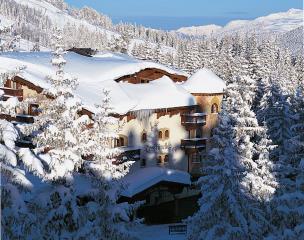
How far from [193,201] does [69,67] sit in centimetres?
1573

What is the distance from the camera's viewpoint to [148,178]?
1511 inches

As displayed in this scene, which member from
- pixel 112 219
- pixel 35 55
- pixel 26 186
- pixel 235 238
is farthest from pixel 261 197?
pixel 35 55

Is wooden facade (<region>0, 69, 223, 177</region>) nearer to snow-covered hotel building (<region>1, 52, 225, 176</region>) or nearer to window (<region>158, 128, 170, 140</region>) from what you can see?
snow-covered hotel building (<region>1, 52, 225, 176</region>)

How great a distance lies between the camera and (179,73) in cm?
4947

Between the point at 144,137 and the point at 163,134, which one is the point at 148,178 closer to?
the point at 144,137

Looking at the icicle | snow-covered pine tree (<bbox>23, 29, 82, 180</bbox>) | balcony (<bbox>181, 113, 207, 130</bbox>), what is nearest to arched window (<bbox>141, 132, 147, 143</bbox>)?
the icicle

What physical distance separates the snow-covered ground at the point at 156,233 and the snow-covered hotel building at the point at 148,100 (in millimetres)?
5667

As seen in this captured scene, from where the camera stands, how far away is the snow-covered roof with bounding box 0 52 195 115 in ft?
124

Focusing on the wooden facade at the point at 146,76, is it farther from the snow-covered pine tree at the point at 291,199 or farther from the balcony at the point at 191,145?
the snow-covered pine tree at the point at 291,199

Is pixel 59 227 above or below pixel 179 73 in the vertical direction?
below

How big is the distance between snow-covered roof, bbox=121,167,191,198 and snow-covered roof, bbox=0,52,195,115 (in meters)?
5.10

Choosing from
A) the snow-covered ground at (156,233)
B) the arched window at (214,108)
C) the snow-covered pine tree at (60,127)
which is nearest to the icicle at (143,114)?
the arched window at (214,108)

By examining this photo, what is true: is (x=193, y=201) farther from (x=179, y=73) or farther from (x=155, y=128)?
(x=179, y=73)

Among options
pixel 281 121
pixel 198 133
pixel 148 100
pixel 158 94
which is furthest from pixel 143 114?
pixel 281 121
